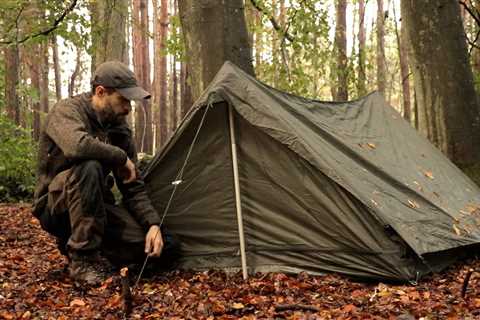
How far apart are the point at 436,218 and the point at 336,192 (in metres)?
0.88

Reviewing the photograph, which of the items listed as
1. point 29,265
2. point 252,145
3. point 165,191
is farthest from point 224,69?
point 29,265

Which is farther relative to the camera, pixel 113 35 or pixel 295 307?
pixel 113 35

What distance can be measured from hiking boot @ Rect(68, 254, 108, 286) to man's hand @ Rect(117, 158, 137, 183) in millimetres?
539

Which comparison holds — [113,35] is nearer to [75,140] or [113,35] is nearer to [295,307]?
[75,140]

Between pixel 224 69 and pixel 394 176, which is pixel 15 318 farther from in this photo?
pixel 394 176

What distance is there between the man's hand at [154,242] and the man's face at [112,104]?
2.61ft

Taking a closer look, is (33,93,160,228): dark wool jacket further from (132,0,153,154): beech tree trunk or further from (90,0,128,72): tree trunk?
(132,0,153,154): beech tree trunk

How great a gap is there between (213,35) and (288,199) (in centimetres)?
202

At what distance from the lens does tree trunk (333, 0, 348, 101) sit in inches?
336

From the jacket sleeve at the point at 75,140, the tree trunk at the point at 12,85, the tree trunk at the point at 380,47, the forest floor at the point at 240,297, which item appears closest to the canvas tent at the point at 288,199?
the forest floor at the point at 240,297

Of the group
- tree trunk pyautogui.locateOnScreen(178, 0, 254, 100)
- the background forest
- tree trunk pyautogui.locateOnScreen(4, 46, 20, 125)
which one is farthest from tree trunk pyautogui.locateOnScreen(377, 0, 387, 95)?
tree trunk pyautogui.locateOnScreen(178, 0, 254, 100)

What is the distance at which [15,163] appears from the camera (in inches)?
325

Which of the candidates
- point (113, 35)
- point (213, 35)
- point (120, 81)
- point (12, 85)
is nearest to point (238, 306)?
point (120, 81)

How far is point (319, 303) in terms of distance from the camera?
2.88 metres
